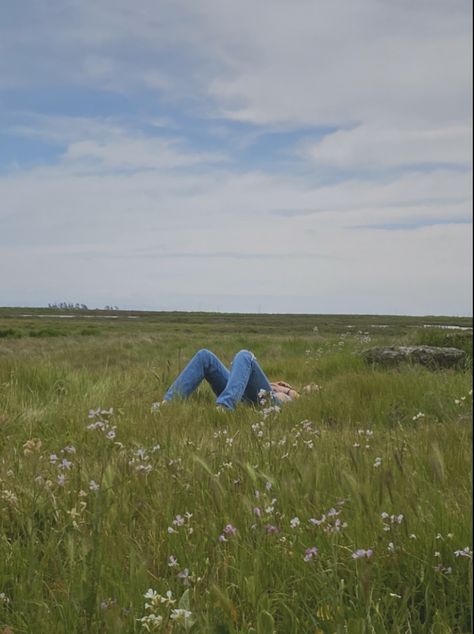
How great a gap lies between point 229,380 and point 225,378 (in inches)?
32.0

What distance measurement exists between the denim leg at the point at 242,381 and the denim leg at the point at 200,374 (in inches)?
12.6

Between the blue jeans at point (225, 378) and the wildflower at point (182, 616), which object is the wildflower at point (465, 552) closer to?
A: the wildflower at point (182, 616)

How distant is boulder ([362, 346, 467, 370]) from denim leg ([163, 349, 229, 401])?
113 inches

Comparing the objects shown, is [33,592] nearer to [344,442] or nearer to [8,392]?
[344,442]

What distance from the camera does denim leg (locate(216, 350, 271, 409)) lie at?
22.6 ft

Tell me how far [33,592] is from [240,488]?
108 cm

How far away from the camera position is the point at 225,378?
8148mm

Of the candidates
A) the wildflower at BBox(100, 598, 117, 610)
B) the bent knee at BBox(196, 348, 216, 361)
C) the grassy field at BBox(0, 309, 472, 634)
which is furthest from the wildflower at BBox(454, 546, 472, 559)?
the bent knee at BBox(196, 348, 216, 361)

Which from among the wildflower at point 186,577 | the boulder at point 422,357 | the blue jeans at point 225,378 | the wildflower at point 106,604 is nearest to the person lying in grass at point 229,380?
the blue jeans at point 225,378

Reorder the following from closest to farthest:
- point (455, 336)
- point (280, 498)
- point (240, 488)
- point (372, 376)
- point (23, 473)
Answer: point (280, 498) → point (240, 488) → point (23, 473) → point (372, 376) → point (455, 336)

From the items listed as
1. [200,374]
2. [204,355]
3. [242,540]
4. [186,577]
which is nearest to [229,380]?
[200,374]

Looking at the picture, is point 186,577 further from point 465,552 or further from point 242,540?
point 465,552

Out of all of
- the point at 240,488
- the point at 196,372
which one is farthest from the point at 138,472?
the point at 196,372

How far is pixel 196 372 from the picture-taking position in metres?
7.61
